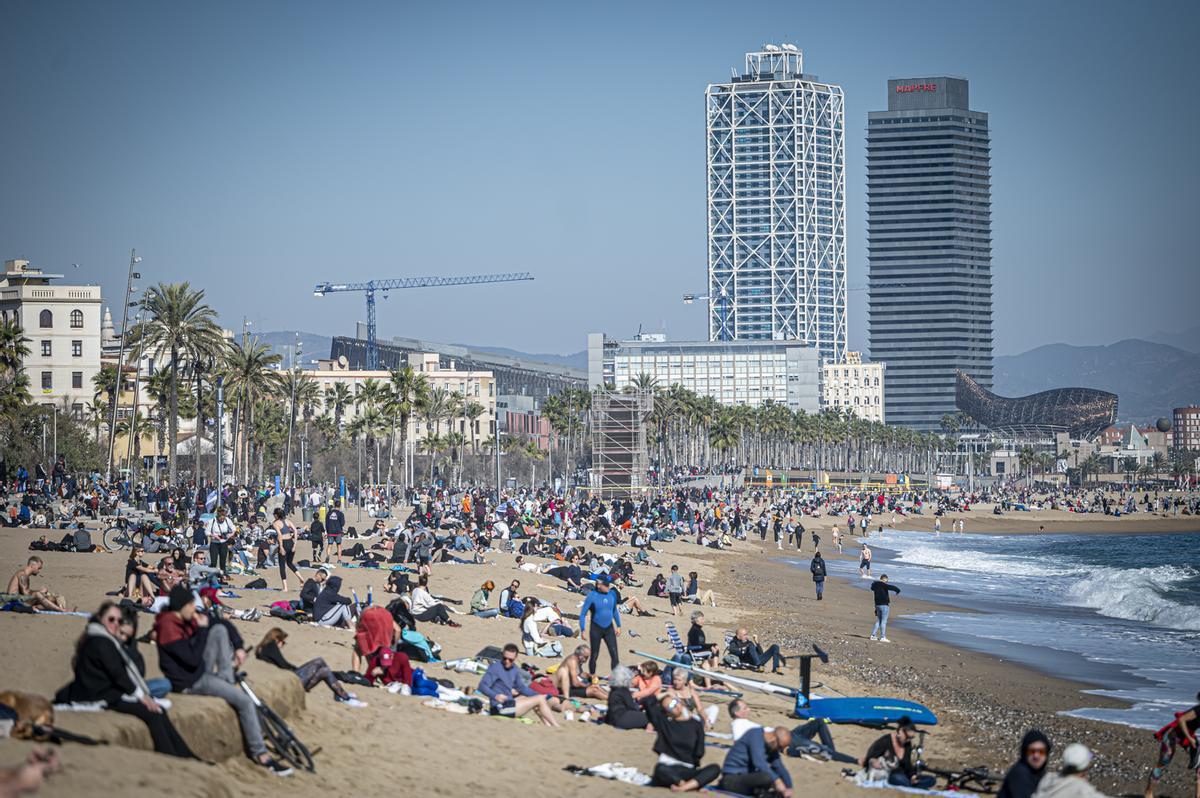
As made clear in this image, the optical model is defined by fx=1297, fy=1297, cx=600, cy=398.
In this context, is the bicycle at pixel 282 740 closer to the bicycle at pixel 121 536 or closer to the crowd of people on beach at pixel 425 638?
the crowd of people on beach at pixel 425 638

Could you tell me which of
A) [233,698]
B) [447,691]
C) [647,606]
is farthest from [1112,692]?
[233,698]

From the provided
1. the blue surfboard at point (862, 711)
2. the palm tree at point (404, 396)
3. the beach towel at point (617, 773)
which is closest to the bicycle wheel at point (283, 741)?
the beach towel at point (617, 773)

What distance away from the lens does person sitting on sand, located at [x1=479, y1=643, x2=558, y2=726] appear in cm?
1424

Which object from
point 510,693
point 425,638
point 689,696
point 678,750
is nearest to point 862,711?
point 689,696

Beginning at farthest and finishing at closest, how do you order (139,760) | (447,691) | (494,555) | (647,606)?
(494,555), (647,606), (447,691), (139,760)

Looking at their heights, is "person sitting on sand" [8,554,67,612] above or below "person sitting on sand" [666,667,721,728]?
above

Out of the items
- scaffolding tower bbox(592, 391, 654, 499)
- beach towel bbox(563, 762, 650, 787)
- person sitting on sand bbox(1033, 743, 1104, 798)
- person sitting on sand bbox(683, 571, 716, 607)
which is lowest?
person sitting on sand bbox(683, 571, 716, 607)

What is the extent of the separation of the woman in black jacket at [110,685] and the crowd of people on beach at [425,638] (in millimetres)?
13

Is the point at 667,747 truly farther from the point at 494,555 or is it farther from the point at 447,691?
the point at 494,555

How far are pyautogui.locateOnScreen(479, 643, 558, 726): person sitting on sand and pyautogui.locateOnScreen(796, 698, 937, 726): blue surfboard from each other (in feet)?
12.9

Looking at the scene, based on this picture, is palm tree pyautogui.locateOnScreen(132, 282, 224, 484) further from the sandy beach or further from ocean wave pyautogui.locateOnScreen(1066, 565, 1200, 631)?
ocean wave pyautogui.locateOnScreen(1066, 565, 1200, 631)

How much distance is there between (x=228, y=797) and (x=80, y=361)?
81.0 metres

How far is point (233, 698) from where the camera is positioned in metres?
10.7

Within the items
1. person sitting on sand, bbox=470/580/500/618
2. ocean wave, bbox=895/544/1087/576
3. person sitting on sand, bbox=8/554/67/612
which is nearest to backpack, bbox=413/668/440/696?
person sitting on sand, bbox=8/554/67/612
